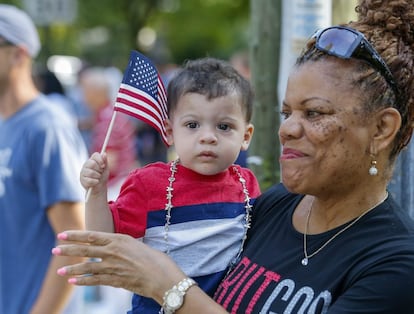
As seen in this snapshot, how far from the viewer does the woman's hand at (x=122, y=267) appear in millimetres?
2457

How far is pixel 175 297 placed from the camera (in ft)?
8.09

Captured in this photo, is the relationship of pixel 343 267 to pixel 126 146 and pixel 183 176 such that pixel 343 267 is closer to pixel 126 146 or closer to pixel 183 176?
pixel 183 176

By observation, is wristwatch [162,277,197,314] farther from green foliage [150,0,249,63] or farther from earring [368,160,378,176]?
green foliage [150,0,249,63]

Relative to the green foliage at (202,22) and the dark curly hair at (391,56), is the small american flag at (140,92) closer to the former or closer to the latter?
the dark curly hair at (391,56)

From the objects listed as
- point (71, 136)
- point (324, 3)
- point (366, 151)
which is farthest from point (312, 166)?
point (71, 136)

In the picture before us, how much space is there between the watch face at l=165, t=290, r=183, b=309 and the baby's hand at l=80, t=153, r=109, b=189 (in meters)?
0.62

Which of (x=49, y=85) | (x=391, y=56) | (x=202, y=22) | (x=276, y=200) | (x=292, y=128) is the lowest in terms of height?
(x=202, y=22)

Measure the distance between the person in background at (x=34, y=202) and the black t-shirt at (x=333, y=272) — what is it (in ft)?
5.68

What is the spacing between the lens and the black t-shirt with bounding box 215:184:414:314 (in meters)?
2.34

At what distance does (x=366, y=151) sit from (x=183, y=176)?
833 millimetres

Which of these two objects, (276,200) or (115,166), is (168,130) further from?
(115,166)

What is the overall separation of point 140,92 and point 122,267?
84cm

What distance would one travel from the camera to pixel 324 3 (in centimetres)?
416

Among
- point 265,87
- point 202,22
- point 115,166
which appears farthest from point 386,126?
point 202,22
